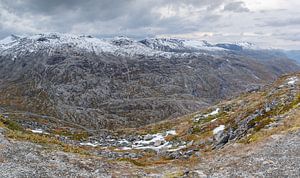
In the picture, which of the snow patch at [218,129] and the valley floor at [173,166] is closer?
the valley floor at [173,166]

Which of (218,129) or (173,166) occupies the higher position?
(173,166)

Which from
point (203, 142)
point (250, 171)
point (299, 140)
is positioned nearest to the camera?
point (250, 171)

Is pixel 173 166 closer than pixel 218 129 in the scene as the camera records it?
Yes

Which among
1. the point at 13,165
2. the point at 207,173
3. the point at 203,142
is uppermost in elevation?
the point at 13,165

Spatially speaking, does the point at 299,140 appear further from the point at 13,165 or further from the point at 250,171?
the point at 13,165

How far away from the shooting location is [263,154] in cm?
4247

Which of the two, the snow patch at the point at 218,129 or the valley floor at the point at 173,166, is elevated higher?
the valley floor at the point at 173,166

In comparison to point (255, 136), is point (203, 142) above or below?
below

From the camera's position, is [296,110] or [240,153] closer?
[240,153]

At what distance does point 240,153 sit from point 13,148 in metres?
30.4

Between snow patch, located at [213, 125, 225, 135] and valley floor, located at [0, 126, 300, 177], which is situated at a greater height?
valley floor, located at [0, 126, 300, 177]

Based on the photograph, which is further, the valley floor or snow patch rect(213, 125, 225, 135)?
snow patch rect(213, 125, 225, 135)

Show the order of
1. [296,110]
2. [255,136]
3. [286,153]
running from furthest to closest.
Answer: [296,110]
[255,136]
[286,153]

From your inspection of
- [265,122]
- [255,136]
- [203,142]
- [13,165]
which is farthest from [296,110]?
[13,165]
